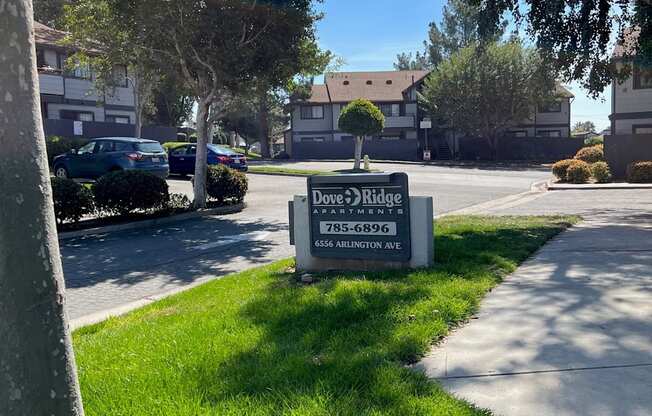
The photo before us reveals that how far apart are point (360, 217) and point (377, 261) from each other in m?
0.56

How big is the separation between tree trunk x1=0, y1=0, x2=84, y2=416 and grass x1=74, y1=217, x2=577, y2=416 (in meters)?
1.31

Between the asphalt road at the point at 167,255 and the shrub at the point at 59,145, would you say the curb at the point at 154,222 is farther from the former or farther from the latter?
the shrub at the point at 59,145

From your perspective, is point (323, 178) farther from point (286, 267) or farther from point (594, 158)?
point (594, 158)

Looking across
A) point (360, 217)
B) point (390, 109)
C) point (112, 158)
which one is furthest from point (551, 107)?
point (360, 217)

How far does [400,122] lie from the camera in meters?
53.6

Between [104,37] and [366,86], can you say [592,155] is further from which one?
[366,86]

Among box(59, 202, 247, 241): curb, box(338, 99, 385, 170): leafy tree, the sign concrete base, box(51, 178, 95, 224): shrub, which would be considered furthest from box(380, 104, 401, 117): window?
the sign concrete base

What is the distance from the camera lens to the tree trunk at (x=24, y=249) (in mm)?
2111

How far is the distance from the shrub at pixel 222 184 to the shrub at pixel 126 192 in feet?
7.06

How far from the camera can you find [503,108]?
142 feet

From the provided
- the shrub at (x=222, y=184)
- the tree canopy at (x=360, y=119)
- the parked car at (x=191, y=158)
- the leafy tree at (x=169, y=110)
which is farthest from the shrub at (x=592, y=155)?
the leafy tree at (x=169, y=110)

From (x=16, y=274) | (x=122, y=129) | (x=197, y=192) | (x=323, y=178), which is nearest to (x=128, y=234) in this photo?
(x=197, y=192)

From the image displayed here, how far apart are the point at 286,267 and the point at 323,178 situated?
1436mm

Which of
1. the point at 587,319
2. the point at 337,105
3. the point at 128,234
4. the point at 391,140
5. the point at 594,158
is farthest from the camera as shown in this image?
the point at 337,105
